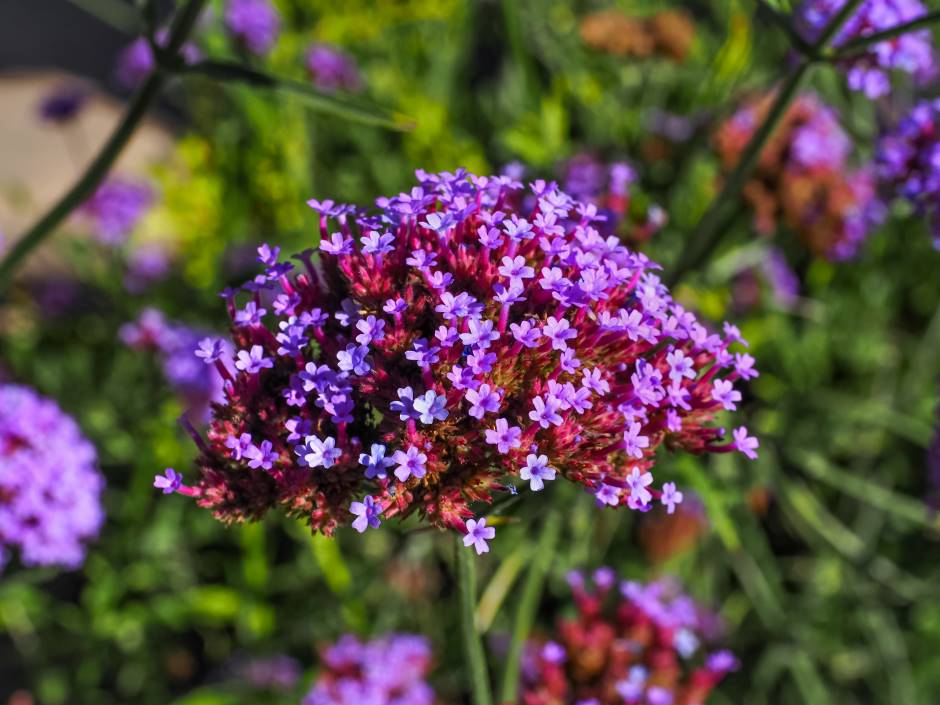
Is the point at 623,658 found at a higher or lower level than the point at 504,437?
lower

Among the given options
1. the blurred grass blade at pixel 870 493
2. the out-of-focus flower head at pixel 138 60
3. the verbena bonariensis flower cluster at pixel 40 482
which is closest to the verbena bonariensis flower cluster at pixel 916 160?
the blurred grass blade at pixel 870 493

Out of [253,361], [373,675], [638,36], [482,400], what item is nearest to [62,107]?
[638,36]

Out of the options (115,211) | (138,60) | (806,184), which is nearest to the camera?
(806,184)

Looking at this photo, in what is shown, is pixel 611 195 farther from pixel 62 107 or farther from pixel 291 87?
pixel 62 107

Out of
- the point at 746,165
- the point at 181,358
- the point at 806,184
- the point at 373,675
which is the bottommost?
the point at 373,675

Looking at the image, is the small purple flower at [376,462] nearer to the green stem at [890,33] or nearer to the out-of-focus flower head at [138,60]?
the green stem at [890,33]

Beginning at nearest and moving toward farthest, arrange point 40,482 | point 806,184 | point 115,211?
point 40,482 < point 806,184 < point 115,211

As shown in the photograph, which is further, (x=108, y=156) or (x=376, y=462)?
(x=108, y=156)
